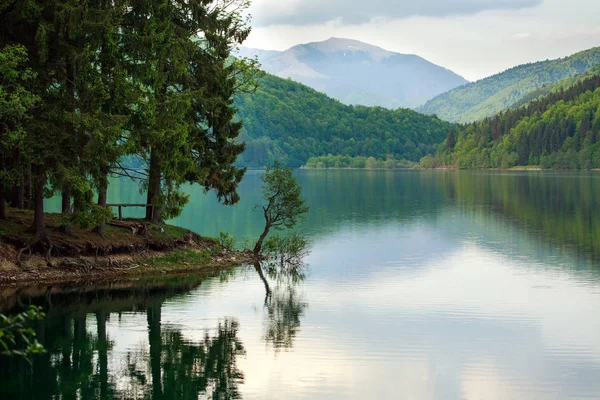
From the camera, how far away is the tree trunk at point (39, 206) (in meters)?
27.3

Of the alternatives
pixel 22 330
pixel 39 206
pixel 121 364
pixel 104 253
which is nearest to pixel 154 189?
pixel 104 253

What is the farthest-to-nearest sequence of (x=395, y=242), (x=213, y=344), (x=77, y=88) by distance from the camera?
(x=395, y=242)
(x=77, y=88)
(x=213, y=344)

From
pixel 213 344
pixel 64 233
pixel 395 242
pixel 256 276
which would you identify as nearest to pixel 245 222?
pixel 395 242

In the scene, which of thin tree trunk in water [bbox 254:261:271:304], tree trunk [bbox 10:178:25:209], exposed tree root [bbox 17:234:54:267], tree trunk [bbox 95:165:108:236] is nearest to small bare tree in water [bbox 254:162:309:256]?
thin tree trunk in water [bbox 254:261:271:304]

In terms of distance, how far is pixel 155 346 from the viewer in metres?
20.7

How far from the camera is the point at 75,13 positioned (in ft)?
87.2

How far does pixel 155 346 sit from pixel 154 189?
48.2 ft

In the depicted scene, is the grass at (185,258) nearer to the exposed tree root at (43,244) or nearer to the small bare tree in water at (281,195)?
the small bare tree in water at (281,195)

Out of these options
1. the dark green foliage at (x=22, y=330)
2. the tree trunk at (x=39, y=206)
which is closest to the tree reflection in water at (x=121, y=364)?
the tree trunk at (x=39, y=206)

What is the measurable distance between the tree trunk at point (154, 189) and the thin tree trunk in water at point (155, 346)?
905 cm

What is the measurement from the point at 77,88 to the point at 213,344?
39.5 ft

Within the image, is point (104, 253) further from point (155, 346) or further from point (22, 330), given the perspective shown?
point (22, 330)

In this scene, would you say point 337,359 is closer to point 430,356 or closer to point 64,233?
point 430,356

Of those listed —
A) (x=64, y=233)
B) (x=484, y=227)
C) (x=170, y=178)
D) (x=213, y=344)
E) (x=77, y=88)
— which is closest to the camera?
(x=213, y=344)
